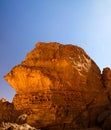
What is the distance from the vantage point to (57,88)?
51.6 ft

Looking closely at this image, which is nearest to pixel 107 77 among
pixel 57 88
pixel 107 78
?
pixel 107 78

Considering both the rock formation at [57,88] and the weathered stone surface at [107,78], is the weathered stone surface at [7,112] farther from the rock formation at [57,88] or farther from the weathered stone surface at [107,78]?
the weathered stone surface at [107,78]

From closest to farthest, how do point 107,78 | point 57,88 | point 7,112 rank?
1. point 57,88
2. point 7,112
3. point 107,78

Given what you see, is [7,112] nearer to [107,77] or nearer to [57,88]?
[57,88]

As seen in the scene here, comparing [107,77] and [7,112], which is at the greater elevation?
[107,77]

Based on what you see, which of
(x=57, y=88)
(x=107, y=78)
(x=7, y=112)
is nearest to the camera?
(x=57, y=88)

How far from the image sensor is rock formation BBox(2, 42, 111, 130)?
50.2 ft

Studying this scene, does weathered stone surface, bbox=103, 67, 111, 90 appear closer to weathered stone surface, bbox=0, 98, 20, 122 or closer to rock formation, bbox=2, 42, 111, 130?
rock formation, bbox=2, 42, 111, 130

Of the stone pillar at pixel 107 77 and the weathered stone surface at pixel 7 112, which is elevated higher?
the stone pillar at pixel 107 77

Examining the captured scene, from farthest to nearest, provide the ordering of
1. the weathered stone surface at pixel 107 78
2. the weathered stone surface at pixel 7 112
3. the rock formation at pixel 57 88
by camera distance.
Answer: the weathered stone surface at pixel 107 78 → the weathered stone surface at pixel 7 112 → the rock formation at pixel 57 88

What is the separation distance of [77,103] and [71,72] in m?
1.83

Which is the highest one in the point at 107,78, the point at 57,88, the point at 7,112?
the point at 107,78

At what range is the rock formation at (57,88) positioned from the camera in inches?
602

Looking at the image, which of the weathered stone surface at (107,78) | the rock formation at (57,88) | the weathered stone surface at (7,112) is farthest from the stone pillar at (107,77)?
the weathered stone surface at (7,112)
